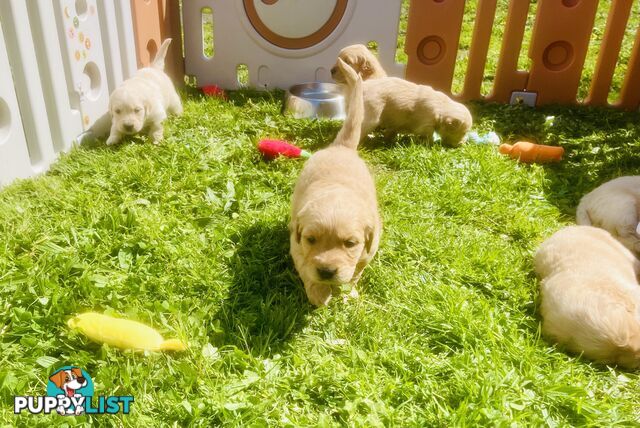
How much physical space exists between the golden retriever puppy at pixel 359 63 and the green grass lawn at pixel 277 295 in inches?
46.2

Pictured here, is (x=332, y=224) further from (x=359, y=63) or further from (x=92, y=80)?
(x=92, y=80)

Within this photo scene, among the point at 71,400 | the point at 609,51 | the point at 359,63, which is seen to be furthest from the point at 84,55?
the point at 609,51

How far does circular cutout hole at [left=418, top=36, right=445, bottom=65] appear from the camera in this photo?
596 cm

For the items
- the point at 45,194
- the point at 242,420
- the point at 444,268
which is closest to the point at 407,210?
the point at 444,268

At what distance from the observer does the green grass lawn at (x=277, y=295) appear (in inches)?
86.4

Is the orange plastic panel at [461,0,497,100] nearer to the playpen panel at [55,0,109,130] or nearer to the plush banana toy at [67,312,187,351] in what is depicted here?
the playpen panel at [55,0,109,130]

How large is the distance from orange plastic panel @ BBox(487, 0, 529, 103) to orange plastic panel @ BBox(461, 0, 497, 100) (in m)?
0.20

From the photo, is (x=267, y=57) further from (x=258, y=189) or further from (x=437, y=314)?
(x=437, y=314)

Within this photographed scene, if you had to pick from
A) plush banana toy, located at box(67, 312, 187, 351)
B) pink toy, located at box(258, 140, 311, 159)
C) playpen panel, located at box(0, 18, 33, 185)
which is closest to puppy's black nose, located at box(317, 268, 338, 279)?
plush banana toy, located at box(67, 312, 187, 351)

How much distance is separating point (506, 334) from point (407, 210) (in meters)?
1.36

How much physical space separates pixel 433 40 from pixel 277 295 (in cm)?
430

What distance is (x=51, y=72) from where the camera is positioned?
3.97 meters

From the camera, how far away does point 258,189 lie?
391 centimetres

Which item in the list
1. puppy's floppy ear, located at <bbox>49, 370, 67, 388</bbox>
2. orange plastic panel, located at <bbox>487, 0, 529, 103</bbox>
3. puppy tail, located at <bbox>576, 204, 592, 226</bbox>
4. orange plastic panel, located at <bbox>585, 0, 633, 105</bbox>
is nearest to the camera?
puppy's floppy ear, located at <bbox>49, 370, 67, 388</bbox>
